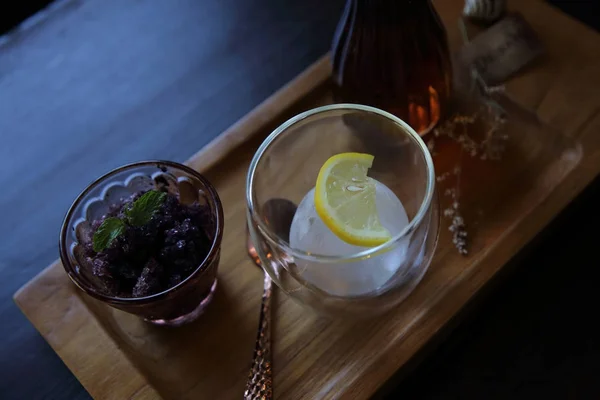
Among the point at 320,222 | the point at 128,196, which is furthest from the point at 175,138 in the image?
the point at 320,222

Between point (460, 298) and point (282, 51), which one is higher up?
point (282, 51)

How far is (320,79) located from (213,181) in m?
0.15

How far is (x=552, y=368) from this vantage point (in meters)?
0.57

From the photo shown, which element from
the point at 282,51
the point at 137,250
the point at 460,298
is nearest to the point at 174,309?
the point at 137,250

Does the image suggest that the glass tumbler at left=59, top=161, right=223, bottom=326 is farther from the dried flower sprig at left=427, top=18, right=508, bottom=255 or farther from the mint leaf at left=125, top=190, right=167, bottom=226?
the dried flower sprig at left=427, top=18, right=508, bottom=255

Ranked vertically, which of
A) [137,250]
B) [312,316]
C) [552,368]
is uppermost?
[137,250]

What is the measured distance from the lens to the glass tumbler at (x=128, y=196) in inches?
20.9

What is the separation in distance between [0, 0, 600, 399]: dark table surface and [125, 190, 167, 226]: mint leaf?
15 centimetres

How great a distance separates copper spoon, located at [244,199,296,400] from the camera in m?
0.54

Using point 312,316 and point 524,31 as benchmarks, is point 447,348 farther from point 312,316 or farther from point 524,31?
point 524,31

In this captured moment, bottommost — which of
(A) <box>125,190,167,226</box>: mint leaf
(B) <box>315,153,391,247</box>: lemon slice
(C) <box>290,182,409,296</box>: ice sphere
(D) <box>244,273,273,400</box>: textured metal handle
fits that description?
(D) <box>244,273,273,400</box>: textured metal handle

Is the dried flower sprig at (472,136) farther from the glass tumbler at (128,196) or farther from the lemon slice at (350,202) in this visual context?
the glass tumbler at (128,196)

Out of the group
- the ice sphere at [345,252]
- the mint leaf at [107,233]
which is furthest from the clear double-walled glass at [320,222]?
the mint leaf at [107,233]

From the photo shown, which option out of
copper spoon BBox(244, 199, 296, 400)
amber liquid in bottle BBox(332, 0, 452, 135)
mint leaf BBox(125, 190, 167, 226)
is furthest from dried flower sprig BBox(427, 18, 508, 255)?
mint leaf BBox(125, 190, 167, 226)
